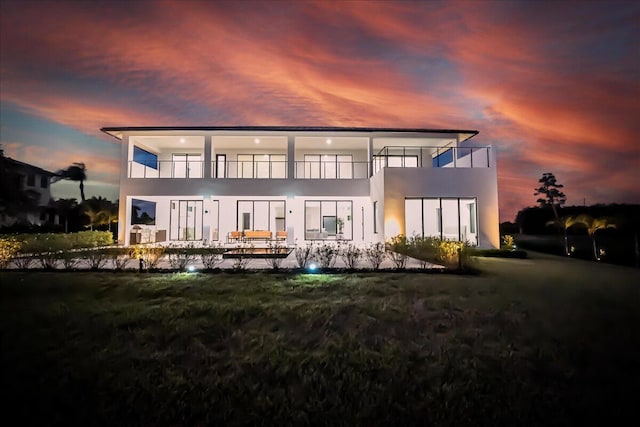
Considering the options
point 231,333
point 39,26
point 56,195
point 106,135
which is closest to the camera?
point 231,333

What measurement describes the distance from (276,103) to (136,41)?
8346 mm

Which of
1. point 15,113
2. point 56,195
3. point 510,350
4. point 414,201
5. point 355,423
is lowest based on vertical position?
point 355,423

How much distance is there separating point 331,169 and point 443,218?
871 centimetres

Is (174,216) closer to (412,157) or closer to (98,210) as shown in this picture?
(98,210)

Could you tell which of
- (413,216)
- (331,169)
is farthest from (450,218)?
(331,169)

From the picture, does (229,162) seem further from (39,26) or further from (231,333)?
(231,333)

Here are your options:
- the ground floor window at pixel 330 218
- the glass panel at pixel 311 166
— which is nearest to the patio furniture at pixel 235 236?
the ground floor window at pixel 330 218

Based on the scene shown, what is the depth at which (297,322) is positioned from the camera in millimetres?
6422

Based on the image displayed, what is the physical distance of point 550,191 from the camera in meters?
46.9

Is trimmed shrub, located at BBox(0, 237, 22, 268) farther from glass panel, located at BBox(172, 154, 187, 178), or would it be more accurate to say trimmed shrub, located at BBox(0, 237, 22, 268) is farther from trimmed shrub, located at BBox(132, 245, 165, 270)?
glass panel, located at BBox(172, 154, 187, 178)

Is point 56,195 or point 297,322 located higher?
point 56,195

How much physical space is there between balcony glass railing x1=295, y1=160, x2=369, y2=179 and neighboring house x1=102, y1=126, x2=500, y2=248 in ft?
0.22

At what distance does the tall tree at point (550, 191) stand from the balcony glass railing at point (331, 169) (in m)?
35.6

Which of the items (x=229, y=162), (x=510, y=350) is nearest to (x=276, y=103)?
(x=229, y=162)
